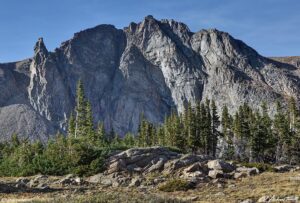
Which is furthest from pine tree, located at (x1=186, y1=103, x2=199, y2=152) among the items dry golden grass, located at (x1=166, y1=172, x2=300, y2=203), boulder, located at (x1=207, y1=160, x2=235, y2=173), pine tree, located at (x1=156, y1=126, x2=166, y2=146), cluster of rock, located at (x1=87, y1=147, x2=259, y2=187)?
dry golden grass, located at (x1=166, y1=172, x2=300, y2=203)

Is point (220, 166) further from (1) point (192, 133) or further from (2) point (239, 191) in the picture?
(1) point (192, 133)

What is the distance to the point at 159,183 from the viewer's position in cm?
4088

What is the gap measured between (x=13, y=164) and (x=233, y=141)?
52.6 m

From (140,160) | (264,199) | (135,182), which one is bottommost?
(135,182)

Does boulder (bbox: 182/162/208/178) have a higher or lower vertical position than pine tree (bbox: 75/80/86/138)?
lower

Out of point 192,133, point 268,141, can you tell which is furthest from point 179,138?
point 268,141

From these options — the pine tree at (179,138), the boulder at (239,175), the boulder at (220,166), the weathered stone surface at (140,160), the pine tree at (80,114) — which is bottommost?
the boulder at (239,175)

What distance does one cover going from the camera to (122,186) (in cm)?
3994

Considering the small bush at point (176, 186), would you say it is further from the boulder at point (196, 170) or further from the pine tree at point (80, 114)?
the pine tree at point (80, 114)

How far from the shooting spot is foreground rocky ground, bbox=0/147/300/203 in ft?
90.9

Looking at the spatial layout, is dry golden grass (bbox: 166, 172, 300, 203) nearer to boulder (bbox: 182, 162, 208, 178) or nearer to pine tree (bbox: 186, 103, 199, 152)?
boulder (bbox: 182, 162, 208, 178)

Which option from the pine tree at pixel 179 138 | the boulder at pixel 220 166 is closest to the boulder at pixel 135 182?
the boulder at pixel 220 166

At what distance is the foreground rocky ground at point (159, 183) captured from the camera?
27.7 metres

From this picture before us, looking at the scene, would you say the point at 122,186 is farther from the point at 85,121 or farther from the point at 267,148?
the point at 267,148
